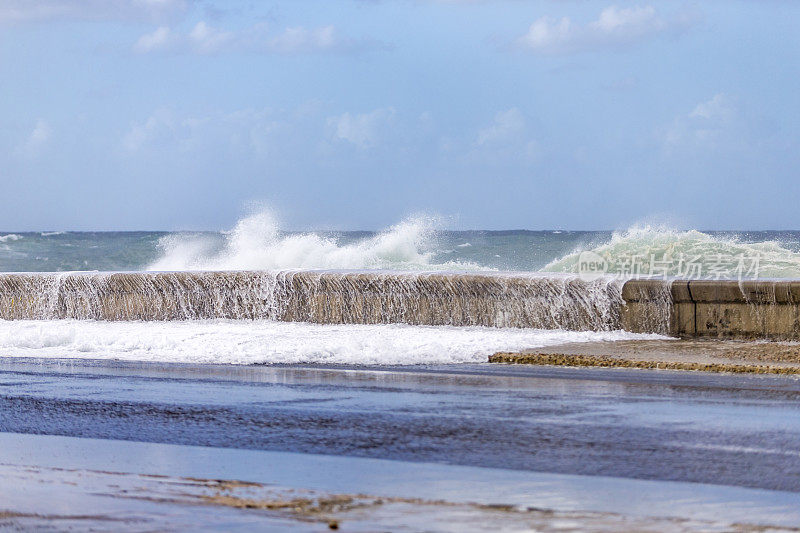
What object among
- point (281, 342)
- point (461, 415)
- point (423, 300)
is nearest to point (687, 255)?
point (423, 300)

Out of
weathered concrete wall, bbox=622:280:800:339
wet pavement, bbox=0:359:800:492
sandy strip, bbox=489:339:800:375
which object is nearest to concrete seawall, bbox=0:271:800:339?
weathered concrete wall, bbox=622:280:800:339

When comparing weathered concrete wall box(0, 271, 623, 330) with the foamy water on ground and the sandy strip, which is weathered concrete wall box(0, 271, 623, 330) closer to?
the foamy water on ground

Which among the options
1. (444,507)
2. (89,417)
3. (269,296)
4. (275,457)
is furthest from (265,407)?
(269,296)

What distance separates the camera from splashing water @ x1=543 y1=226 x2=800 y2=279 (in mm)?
24562

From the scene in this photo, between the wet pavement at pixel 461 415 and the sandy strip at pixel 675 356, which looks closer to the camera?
the wet pavement at pixel 461 415

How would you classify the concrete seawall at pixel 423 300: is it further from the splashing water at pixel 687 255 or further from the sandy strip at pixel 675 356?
the splashing water at pixel 687 255

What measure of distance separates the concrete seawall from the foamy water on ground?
297 millimetres

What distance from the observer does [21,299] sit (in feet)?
60.4

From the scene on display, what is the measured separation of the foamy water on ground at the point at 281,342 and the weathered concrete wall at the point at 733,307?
1.54 ft

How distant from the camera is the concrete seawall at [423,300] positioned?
13.1 m

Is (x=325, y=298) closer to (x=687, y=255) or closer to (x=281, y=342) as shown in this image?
(x=281, y=342)

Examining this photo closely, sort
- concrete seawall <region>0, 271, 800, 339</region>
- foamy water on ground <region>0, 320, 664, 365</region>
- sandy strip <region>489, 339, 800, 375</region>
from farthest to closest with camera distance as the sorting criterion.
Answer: concrete seawall <region>0, 271, 800, 339</region> → foamy water on ground <region>0, 320, 664, 365</region> → sandy strip <region>489, 339, 800, 375</region>

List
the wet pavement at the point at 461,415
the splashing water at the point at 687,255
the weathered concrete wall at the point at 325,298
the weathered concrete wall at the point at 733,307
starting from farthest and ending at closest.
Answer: the splashing water at the point at 687,255 < the weathered concrete wall at the point at 325,298 < the weathered concrete wall at the point at 733,307 < the wet pavement at the point at 461,415

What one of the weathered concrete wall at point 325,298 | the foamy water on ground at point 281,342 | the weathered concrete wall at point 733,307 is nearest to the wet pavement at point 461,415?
the foamy water on ground at point 281,342
